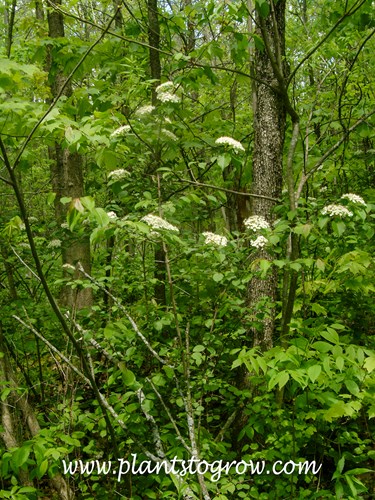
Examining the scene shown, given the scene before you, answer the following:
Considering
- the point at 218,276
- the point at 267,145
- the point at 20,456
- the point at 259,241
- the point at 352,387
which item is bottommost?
the point at 20,456

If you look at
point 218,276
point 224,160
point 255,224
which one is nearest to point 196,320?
point 218,276

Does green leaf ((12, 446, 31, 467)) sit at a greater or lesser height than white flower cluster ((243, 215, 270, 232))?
lesser

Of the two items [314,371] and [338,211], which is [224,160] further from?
[314,371]

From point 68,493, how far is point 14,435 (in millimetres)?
501

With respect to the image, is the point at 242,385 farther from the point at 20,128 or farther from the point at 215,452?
the point at 20,128

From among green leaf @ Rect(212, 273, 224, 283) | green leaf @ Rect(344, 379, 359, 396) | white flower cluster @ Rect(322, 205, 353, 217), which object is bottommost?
green leaf @ Rect(344, 379, 359, 396)

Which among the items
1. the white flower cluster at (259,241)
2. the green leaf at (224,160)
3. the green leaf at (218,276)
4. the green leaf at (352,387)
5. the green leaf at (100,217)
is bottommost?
the green leaf at (352,387)

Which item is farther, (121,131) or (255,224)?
(121,131)

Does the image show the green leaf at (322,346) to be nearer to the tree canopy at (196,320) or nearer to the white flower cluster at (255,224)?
the tree canopy at (196,320)

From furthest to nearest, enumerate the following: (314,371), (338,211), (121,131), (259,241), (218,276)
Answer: (121,131)
(218,276)
(259,241)
(338,211)
(314,371)

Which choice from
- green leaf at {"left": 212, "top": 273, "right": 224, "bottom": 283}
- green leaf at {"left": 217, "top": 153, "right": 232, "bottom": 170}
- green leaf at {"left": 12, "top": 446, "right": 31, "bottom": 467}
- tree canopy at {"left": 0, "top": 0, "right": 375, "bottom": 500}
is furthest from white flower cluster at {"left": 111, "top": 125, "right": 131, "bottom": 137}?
green leaf at {"left": 12, "top": 446, "right": 31, "bottom": 467}

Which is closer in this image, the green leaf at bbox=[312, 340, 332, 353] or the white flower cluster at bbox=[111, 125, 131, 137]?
the green leaf at bbox=[312, 340, 332, 353]

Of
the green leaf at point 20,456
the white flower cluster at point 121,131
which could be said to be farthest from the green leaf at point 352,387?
the white flower cluster at point 121,131

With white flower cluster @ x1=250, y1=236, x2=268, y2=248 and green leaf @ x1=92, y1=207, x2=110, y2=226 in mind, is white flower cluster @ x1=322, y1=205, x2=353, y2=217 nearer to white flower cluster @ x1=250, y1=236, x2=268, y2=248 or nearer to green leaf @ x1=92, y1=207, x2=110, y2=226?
white flower cluster @ x1=250, y1=236, x2=268, y2=248
